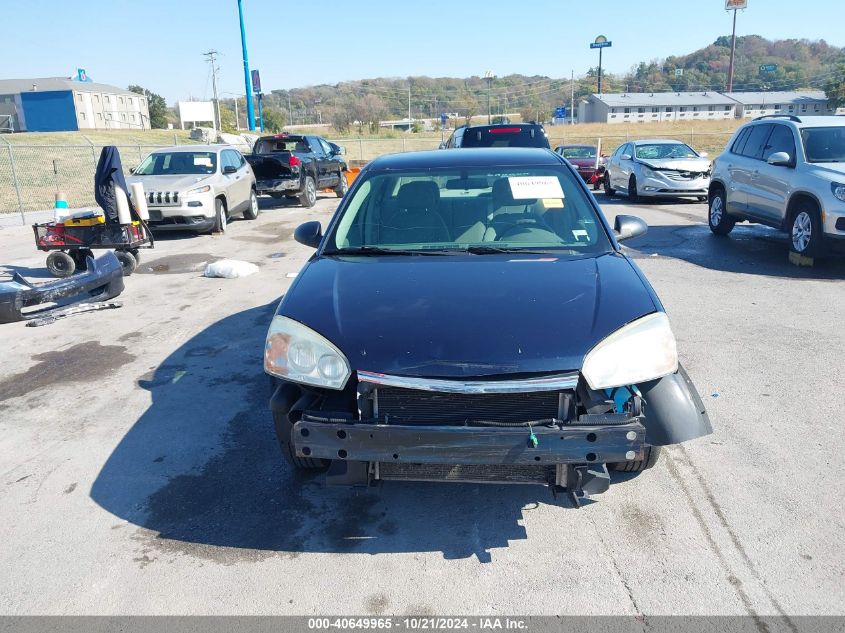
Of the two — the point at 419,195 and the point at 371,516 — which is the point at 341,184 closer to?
the point at 419,195

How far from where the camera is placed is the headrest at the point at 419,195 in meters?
4.25

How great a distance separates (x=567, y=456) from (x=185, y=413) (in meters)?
2.95

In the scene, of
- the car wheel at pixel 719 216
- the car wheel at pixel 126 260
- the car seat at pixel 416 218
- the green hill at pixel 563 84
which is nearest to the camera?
the car seat at pixel 416 218

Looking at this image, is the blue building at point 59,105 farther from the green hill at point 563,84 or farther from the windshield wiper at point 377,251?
the windshield wiper at point 377,251

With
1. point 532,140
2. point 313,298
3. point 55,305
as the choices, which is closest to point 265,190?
point 532,140

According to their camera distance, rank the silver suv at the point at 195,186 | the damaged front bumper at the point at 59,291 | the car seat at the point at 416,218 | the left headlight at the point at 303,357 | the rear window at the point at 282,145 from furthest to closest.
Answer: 1. the rear window at the point at 282,145
2. the silver suv at the point at 195,186
3. the damaged front bumper at the point at 59,291
4. the car seat at the point at 416,218
5. the left headlight at the point at 303,357

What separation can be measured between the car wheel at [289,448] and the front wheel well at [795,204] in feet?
26.3

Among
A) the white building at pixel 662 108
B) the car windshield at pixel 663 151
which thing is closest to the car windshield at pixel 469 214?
the car windshield at pixel 663 151

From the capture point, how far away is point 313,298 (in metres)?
3.27

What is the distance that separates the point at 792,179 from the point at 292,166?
1148 cm

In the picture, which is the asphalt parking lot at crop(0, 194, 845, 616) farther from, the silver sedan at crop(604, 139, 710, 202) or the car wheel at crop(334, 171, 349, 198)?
the car wheel at crop(334, 171, 349, 198)

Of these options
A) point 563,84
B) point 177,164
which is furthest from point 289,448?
point 563,84

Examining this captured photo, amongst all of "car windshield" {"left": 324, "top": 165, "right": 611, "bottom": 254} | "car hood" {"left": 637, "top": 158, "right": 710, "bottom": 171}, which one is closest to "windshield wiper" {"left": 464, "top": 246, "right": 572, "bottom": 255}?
"car windshield" {"left": 324, "top": 165, "right": 611, "bottom": 254}

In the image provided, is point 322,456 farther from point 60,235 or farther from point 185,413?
point 60,235
